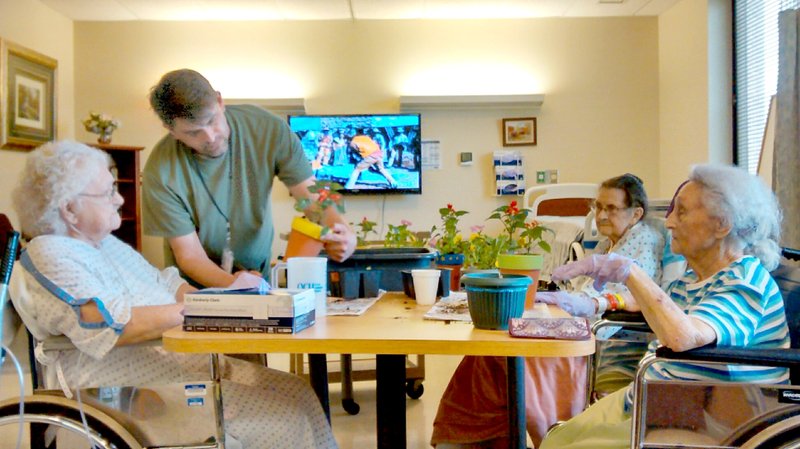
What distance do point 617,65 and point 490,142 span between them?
4.38ft

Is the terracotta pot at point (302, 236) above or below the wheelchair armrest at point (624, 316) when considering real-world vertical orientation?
above

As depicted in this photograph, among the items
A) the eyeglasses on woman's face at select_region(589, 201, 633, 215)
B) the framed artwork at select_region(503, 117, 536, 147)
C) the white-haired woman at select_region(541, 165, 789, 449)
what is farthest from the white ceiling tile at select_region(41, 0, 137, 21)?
the white-haired woman at select_region(541, 165, 789, 449)

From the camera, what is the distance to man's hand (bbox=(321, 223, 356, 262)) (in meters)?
1.62

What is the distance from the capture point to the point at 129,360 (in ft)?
4.94

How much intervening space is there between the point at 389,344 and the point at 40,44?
18.7ft

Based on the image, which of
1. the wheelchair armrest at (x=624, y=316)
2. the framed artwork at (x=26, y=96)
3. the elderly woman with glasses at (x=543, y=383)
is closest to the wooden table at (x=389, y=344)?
the wheelchair armrest at (x=624, y=316)

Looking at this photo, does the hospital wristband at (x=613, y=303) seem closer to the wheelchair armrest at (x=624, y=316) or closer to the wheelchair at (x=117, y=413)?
the wheelchair armrest at (x=624, y=316)

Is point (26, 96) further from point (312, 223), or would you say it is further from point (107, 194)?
point (312, 223)

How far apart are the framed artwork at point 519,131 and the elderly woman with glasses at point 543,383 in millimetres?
3752

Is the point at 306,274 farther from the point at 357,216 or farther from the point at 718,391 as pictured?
the point at 357,216

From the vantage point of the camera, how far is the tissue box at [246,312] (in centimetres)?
123

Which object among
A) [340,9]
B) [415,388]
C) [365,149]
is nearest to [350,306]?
[415,388]

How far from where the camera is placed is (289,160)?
2.17 metres

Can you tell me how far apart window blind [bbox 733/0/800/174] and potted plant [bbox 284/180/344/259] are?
4290 millimetres
